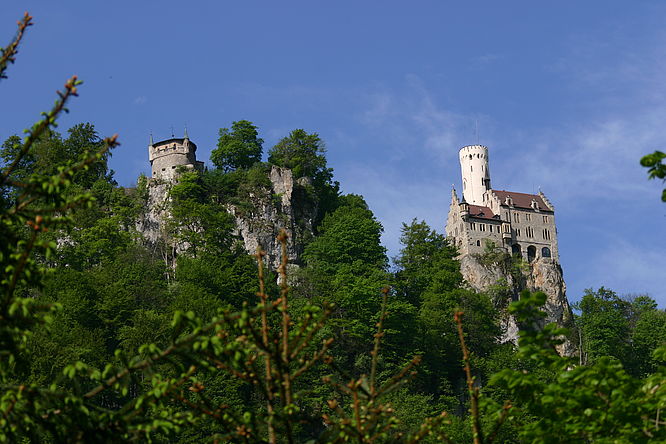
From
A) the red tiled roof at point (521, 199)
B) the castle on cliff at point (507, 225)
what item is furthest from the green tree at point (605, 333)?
the red tiled roof at point (521, 199)

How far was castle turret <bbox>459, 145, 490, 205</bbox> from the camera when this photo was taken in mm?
101562

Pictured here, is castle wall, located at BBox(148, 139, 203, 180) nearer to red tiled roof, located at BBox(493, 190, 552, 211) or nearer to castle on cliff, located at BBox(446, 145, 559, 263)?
castle on cliff, located at BBox(446, 145, 559, 263)

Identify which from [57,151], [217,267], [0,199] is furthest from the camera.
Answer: [57,151]

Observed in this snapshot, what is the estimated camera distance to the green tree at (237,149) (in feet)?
245

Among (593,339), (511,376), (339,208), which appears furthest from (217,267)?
(511,376)

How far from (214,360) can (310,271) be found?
178ft

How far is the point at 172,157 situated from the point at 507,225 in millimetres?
34929

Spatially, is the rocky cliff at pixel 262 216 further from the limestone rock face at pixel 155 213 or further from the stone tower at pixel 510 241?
the stone tower at pixel 510 241

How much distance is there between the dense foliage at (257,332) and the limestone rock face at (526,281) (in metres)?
4.80

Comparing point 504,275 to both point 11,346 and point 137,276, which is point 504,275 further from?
point 11,346

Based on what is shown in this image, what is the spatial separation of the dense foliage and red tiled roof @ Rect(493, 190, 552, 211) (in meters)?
15.6

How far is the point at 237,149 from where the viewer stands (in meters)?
74.4

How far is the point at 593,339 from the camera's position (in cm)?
7106

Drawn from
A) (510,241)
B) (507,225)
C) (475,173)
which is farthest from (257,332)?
(475,173)
